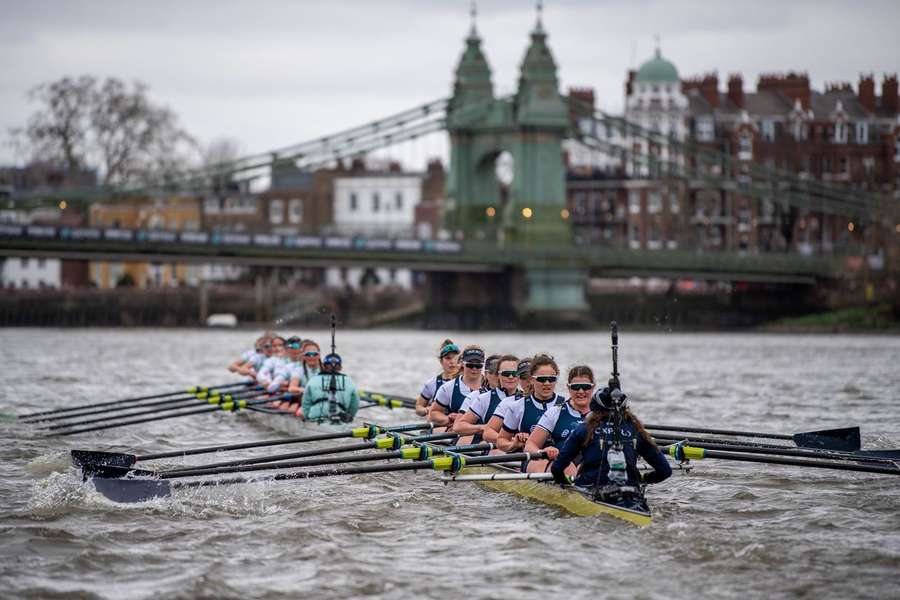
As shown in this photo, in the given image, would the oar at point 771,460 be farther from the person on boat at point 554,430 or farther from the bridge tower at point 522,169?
the bridge tower at point 522,169

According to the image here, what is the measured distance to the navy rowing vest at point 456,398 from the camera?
18.4 metres

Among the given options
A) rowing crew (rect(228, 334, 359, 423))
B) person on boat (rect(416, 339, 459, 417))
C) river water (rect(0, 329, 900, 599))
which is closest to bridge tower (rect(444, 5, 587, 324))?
rowing crew (rect(228, 334, 359, 423))

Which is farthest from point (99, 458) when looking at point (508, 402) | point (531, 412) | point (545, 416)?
point (545, 416)

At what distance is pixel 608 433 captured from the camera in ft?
43.9

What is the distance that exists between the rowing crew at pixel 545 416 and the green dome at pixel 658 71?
81533mm

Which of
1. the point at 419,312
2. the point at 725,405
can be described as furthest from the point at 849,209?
the point at 725,405

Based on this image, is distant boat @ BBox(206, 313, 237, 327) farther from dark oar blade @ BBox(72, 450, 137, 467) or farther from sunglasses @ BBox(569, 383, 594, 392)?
sunglasses @ BBox(569, 383, 594, 392)

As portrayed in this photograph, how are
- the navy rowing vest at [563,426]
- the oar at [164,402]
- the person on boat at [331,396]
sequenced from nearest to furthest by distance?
the navy rowing vest at [563,426] < the person on boat at [331,396] < the oar at [164,402]

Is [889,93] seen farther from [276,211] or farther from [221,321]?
[276,211]

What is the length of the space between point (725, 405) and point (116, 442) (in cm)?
1300

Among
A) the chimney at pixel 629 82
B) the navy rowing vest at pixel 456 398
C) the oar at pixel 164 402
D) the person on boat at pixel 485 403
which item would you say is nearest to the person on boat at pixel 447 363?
the navy rowing vest at pixel 456 398

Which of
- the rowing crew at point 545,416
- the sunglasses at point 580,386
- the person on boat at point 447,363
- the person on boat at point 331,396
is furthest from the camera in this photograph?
the person on boat at point 331,396

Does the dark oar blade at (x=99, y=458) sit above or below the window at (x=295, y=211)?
below

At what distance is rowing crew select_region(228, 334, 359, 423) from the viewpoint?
21.0m
